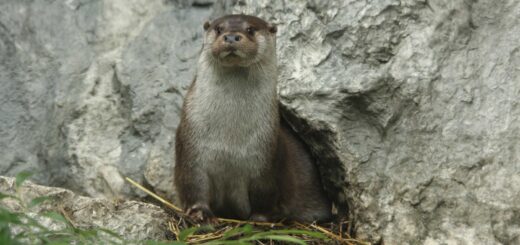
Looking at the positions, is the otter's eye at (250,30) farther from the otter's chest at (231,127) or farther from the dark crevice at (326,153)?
the dark crevice at (326,153)

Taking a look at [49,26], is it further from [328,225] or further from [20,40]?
[328,225]

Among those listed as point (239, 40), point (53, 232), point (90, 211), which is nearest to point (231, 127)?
point (239, 40)

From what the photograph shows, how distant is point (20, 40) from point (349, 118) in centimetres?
275

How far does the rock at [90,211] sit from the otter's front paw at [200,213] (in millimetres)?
459

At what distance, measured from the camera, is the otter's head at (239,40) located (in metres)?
5.64

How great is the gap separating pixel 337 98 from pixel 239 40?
793mm

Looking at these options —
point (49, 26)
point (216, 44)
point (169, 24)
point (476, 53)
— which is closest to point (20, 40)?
point (49, 26)

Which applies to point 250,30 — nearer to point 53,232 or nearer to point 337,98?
point 337,98

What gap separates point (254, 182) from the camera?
5.90 m

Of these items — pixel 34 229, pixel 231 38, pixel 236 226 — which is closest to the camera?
pixel 34 229

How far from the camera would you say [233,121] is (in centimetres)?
584

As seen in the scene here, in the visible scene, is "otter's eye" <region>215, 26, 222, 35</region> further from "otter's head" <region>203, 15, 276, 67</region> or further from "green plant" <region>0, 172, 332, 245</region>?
"green plant" <region>0, 172, 332, 245</region>

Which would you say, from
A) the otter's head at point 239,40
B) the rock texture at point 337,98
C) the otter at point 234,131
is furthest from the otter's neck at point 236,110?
the rock texture at point 337,98

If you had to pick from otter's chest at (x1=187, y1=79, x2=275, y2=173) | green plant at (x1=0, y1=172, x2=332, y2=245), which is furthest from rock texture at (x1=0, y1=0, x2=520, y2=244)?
green plant at (x1=0, y1=172, x2=332, y2=245)
